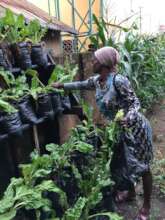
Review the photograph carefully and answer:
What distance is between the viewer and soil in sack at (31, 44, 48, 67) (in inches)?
136

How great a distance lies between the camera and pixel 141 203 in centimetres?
372

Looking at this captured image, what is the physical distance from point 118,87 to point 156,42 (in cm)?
489

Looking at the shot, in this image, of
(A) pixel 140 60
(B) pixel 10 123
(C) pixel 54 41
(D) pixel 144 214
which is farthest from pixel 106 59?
(A) pixel 140 60

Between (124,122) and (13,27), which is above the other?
(13,27)

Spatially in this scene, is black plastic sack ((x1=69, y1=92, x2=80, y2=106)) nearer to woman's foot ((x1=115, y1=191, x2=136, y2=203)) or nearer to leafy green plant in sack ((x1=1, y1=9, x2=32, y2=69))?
leafy green plant in sack ((x1=1, y1=9, x2=32, y2=69))

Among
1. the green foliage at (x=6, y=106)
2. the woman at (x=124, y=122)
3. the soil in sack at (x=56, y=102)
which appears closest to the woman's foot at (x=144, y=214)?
the woman at (x=124, y=122)

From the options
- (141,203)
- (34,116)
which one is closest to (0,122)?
(34,116)

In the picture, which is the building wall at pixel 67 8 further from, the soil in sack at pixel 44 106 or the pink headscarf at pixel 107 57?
the pink headscarf at pixel 107 57

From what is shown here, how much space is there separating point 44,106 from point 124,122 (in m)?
0.68

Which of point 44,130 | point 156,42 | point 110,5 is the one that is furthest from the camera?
point 110,5

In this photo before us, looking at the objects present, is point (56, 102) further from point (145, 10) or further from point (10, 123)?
point (145, 10)

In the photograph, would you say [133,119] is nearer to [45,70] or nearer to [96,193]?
[96,193]

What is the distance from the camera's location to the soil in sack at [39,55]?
11.3ft

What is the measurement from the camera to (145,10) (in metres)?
11.5
